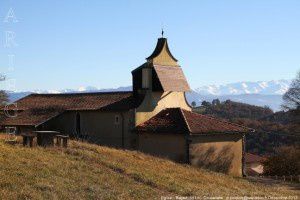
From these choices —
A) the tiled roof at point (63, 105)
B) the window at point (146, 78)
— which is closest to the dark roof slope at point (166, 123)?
the tiled roof at point (63, 105)

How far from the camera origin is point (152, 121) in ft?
122

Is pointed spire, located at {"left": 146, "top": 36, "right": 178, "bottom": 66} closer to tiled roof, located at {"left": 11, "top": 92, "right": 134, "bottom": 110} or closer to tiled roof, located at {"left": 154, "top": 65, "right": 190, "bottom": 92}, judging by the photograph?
tiled roof, located at {"left": 154, "top": 65, "right": 190, "bottom": 92}

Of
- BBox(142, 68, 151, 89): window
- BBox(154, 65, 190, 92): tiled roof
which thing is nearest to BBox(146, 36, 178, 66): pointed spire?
BBox(154, 65, 190, 92): tiled roof

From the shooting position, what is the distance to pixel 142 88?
128 ft

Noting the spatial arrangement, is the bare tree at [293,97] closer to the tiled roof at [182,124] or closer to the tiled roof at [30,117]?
the tiled roof at [182,124]

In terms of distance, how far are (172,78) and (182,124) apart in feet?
21.7

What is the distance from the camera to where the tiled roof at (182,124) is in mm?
34438

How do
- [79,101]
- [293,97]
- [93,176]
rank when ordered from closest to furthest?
[93,176]
[79,101]
[293,97]

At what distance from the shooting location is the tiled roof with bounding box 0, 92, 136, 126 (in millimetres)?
39281

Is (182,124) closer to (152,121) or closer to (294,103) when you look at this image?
(152,121)

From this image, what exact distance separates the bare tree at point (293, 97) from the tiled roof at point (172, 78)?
54.0ft

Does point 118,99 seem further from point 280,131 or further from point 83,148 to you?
point 280,131

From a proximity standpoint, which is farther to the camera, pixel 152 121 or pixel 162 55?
pixel 162 55

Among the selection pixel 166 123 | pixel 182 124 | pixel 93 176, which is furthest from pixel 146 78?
pixel 93 176
